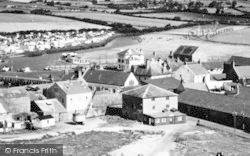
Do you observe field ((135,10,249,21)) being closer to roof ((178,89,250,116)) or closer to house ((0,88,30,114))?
roof ((178,89,250,116))

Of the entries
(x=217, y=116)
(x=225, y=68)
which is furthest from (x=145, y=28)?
(x=217, y=116)

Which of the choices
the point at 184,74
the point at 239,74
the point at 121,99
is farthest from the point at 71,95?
the point at 239,74

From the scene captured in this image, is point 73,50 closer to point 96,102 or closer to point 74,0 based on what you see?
point 96,102

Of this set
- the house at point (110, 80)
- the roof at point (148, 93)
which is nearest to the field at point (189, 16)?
the house at point (110, 80)

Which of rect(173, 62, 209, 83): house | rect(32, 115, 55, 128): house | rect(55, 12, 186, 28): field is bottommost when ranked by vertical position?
rect(55, 12, 186, 28): field

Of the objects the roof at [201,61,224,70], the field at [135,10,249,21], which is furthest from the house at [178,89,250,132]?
the field at [135,10,249,21]
